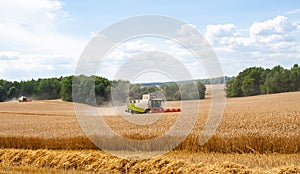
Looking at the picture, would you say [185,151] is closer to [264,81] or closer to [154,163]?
[154,163]

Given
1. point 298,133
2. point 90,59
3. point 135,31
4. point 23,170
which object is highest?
point 135,31

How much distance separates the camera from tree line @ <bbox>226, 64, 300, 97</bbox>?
65.7 metres

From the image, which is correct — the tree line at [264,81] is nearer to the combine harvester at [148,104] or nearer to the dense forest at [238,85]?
the dense forest at [238,85]

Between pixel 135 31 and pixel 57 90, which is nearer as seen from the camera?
pixel 135 31

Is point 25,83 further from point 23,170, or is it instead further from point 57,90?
point 23,170

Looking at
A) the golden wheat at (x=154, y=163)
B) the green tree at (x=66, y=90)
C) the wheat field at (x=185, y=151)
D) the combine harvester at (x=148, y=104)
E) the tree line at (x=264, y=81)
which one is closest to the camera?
the golden wheat at (x=154, y=163)

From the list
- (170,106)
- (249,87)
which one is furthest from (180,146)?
(249,87)

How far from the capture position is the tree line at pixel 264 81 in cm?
6569

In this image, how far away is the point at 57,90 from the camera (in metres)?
72.5

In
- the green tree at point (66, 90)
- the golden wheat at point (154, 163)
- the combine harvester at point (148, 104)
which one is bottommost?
the golden wheat at point (154, 163)

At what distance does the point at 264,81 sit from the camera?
7044cm

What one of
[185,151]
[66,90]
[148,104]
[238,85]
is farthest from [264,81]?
[185,151]

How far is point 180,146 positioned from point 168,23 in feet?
15.2

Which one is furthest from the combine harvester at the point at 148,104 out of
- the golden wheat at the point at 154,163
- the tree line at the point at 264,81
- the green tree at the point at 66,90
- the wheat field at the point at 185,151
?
the tree line at the point at 264,81
